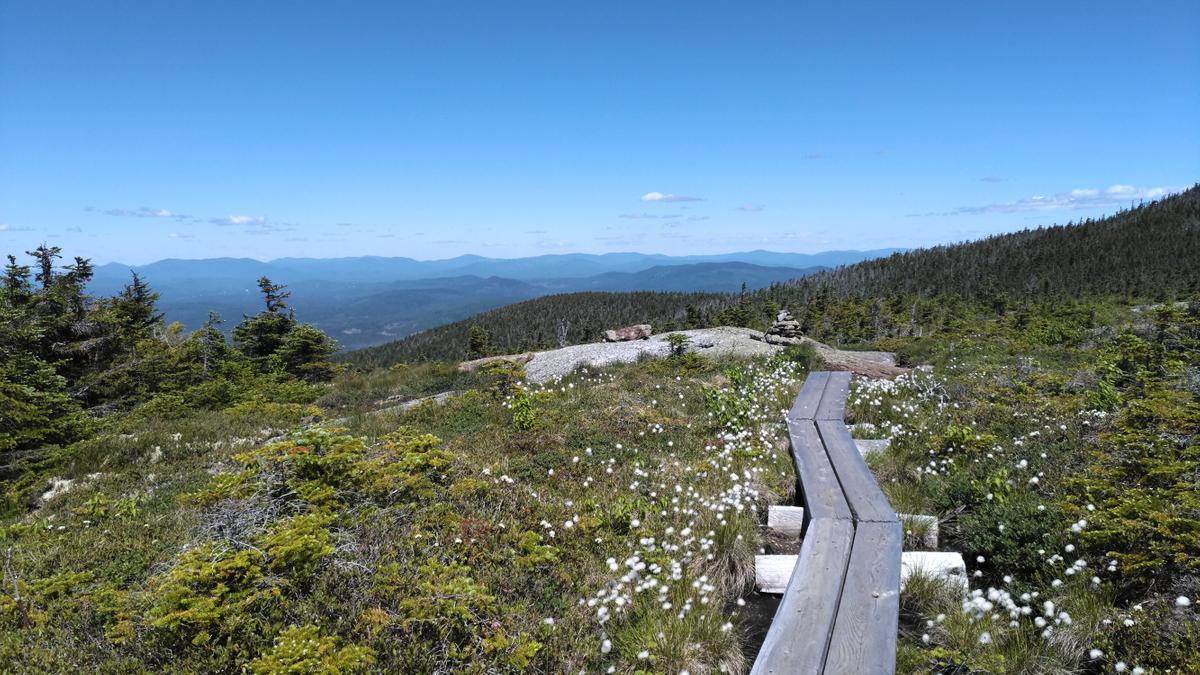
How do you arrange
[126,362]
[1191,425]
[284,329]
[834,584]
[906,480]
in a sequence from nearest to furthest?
[834,584] → [1191,425] → [906,480] → [126,362] → [284,329]

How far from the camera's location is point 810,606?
418 cm

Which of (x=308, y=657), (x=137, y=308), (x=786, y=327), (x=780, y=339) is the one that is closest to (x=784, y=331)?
(x=786, y=327)

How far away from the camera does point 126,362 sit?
65.4 feet

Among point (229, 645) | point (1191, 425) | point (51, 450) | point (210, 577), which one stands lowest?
point (51, 450)

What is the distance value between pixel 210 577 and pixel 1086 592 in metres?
7.07

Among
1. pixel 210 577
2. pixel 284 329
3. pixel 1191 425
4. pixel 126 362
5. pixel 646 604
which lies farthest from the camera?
pixel 284 329

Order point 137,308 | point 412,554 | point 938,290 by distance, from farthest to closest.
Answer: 1. point 938,290
2. point 137,308
3. point 412,554

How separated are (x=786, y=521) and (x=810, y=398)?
14.0ft

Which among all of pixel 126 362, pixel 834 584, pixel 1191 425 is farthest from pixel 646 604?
pixel 126 362

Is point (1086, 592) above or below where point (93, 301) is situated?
below

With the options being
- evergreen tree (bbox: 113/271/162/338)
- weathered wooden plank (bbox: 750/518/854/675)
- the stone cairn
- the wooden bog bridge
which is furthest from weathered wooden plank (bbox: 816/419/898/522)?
evergreen tree (bbox: 113/271/162/338)

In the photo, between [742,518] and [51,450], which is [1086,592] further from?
[51,450]

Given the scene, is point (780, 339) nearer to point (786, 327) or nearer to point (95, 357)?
point (786, 327)

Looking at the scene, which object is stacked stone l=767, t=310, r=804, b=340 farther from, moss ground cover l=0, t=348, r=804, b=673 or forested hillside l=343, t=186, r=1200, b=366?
forested hillside l=343, t=186, r=1200, b=366
